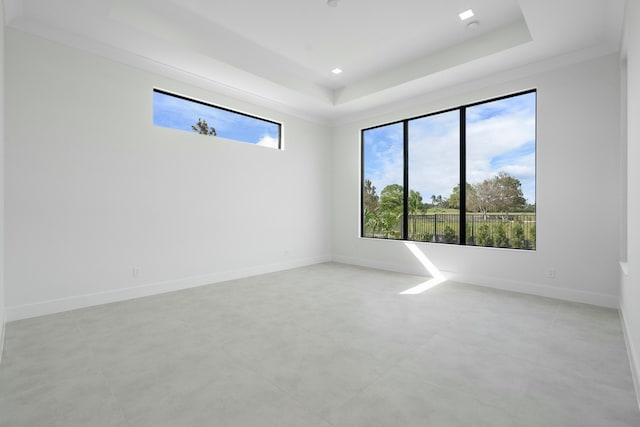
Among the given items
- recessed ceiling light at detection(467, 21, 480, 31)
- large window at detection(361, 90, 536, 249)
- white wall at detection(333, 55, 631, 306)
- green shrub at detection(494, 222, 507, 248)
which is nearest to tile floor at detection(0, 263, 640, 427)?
white wall at detection(333, 55, 631, 306)

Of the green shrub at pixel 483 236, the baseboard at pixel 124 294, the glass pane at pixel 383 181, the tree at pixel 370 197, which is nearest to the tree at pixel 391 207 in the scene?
the glass pane at pixel 383 181

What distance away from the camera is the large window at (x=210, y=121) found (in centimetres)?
403

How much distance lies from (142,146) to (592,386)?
4711mm

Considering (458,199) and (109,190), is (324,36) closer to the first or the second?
(458,199)

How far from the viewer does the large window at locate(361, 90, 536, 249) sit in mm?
4168

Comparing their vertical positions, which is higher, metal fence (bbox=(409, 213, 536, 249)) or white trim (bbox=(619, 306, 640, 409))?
metal fence (bbox=(409, 213, 536, 249))

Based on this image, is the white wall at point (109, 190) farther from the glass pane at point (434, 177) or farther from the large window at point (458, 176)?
the glass pane at point (434, 177)

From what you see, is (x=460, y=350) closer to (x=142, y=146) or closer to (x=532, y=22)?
(x=532, y=22)

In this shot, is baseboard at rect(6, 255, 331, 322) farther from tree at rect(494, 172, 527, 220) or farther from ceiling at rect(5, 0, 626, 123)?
tree at rect(494, 172, 527, 220)

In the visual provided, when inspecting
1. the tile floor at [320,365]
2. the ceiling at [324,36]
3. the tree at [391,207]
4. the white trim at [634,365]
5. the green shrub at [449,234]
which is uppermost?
the ceiling at [324,36]

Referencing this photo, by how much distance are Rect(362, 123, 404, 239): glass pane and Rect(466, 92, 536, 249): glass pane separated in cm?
123

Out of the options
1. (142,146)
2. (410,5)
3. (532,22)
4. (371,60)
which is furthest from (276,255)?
(532,22)

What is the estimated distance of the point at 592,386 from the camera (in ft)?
6.05

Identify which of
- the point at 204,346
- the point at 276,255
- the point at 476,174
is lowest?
the point at 204,346
